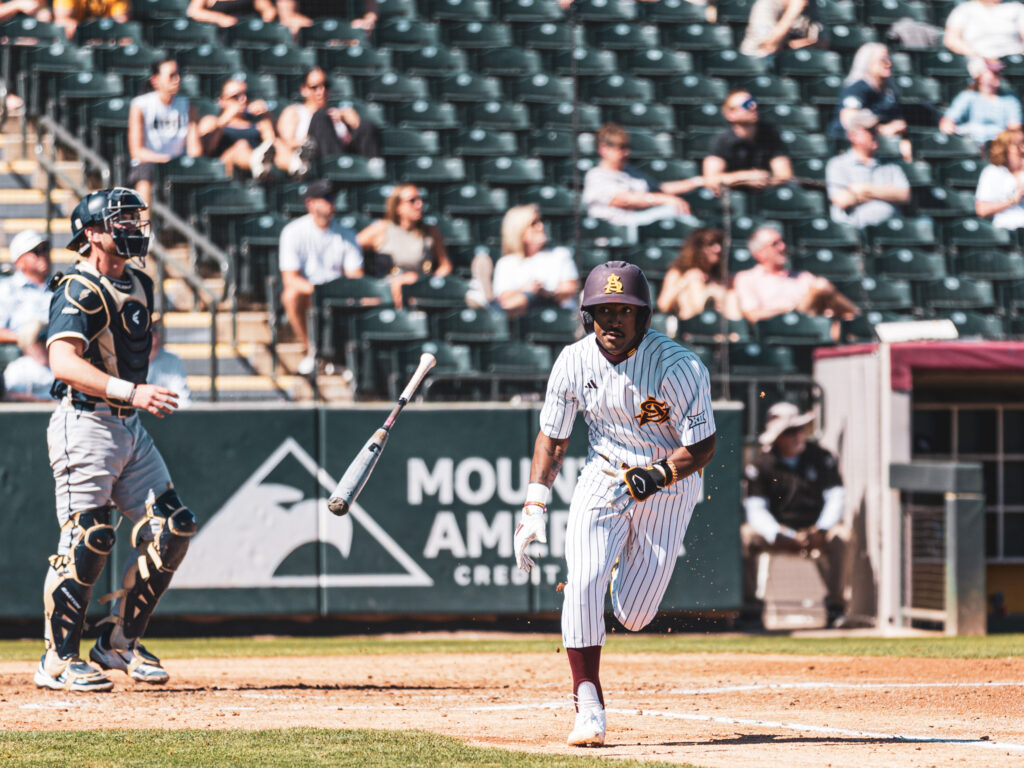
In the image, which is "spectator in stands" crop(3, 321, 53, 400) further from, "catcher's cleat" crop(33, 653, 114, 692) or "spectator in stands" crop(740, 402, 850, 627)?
"spectator in stands" crop(740, 402, 850, 627)

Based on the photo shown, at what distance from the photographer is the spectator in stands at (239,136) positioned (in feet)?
44.1

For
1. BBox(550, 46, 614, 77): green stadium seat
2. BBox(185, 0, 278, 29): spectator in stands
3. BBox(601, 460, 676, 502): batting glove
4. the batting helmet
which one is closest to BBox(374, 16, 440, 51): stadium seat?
BBox(185, 0, 278, 29): spectator in stands

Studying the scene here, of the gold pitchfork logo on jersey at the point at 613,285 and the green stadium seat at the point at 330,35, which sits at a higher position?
the green stadium seat at the point at 330,35

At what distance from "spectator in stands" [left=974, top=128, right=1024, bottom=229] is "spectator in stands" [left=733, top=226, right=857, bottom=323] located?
282 cm

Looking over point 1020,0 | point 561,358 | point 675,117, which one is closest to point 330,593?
point 561,358

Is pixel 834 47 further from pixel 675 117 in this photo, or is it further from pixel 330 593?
pixel 330 593

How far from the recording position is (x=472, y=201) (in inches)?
543

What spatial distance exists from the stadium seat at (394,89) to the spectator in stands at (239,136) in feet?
4.95

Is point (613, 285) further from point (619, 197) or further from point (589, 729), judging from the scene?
point (619, 197)

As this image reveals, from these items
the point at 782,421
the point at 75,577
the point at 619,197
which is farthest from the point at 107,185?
the point at 75,577

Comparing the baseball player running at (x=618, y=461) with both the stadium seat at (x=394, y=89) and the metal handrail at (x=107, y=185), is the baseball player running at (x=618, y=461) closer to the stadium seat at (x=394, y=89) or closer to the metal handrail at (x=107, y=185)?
the metal handrail at (x=107, y=185)

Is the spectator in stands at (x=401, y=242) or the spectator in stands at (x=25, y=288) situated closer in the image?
the spectator in stands at (x=25, y=288)

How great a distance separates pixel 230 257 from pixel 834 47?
7.85m

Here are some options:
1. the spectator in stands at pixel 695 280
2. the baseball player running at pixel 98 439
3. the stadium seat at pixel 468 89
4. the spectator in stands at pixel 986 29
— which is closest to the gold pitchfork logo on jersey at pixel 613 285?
the baseball player running at pixel 98 439
